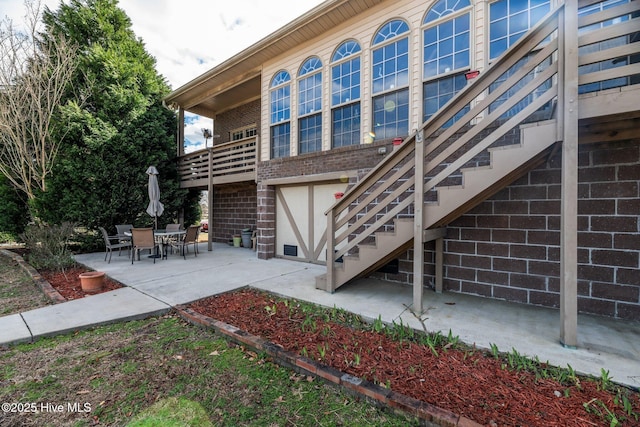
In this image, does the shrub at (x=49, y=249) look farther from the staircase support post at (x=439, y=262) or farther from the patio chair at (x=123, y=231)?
the staircase support post at (x=439, y=262)

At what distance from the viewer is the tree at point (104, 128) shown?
8.50 m

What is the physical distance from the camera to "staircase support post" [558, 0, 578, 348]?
2627mm

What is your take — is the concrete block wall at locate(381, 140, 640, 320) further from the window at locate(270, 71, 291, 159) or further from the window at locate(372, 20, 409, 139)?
the window at locate(270, 71, 291, 159)

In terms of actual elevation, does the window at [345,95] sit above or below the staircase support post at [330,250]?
above

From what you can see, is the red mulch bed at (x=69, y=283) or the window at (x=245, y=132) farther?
the window at (x=245, y=132)

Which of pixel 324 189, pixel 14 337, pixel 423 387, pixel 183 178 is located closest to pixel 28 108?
pixel 183 178

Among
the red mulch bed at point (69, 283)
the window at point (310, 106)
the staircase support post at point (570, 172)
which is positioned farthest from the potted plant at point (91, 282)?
the staircase support post at point (570, 172)

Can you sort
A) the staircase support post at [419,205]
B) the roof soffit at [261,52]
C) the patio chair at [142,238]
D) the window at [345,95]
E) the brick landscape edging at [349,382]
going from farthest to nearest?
the patio chair at [142,238], the window at [345,95], the roof soffit at [261,52], the staircase support post at [419,205], the brick landscape edging at [349,382]

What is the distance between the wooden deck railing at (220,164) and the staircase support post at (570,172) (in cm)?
696

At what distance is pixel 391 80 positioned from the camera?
5.38 metres

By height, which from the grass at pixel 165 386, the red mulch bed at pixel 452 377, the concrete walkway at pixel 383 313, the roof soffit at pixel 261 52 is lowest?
the grass at pixel 165 386

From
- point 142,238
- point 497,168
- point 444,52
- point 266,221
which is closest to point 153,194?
point 142,238

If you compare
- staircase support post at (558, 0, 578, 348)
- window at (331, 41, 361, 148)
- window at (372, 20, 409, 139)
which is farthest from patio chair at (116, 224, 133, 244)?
staircase support post at (558, 0, 578, 348)

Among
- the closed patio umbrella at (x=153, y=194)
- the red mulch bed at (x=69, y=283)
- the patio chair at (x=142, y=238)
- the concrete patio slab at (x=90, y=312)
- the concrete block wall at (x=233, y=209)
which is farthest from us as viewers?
the concrete block wall at (x=233, y=209)
